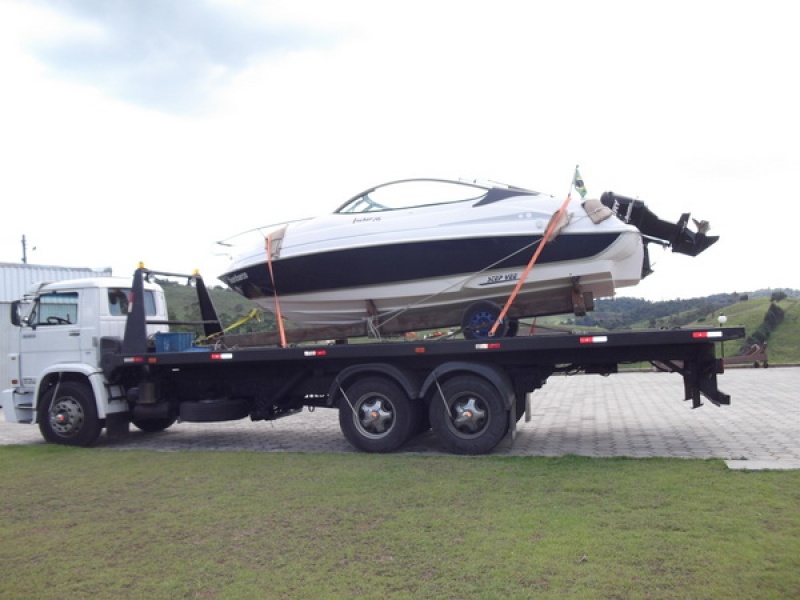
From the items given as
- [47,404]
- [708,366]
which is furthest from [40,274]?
[708,366]

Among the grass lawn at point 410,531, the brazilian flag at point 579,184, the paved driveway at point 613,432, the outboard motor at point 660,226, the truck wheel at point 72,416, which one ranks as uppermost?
the brazilian flag at point 579,184

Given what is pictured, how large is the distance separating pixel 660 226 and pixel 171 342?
6.92 metres

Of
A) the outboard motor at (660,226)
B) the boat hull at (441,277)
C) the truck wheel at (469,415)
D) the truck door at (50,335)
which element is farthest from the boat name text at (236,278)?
the outboard motor at (660,226)

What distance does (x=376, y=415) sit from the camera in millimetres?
9070

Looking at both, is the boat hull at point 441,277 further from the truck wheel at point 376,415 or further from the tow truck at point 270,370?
the truck wheel at point 376,415

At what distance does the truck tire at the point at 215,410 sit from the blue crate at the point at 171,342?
81cm

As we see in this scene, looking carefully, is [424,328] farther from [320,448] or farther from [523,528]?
[523,528]

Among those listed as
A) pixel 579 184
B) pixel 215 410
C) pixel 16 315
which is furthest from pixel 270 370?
pixel 579 184

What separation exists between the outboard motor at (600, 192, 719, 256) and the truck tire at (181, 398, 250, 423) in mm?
5670

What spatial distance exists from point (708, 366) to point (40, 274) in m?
19.3

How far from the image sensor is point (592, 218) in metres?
8.52

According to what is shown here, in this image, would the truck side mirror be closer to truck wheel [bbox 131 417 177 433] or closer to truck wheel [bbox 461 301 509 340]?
truck wheel [bbox 131 417 177 433]

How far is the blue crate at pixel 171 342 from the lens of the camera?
10461 millimetres

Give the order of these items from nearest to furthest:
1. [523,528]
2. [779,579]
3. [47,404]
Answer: [779,579] < [523,528] < [47,404]
